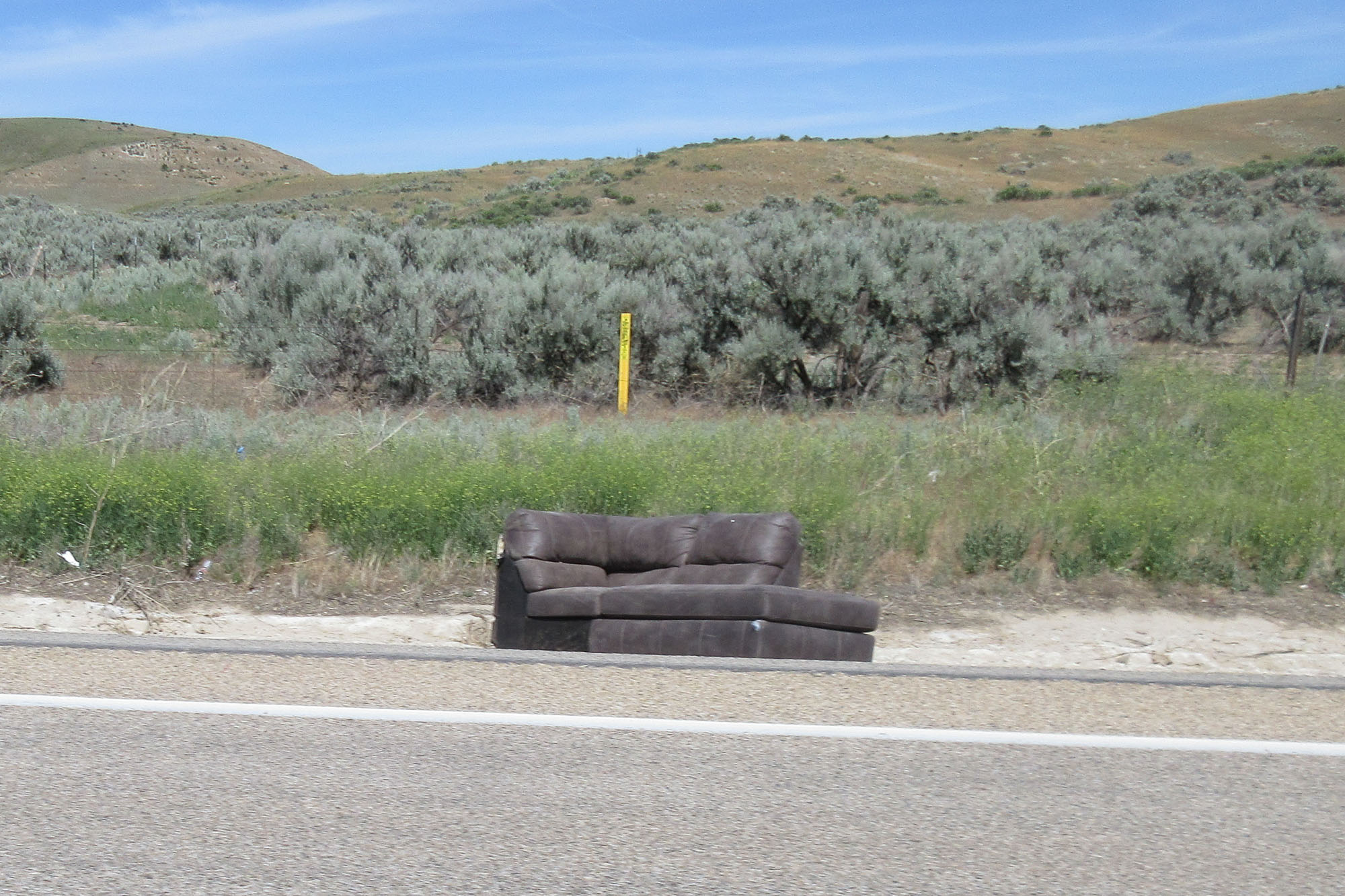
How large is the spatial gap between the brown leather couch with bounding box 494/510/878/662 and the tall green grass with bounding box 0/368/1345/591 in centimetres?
114

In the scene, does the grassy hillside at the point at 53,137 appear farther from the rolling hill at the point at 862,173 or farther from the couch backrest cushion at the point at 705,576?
the couch backrest cushion at the point at 705,576

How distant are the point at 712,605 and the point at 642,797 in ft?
8.90

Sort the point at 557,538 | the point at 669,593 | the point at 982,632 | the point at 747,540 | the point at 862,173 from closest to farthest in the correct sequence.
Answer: the point at 669,593
the point at 557,538
the point at 747,540
the point at 982,632
the point at 862,173

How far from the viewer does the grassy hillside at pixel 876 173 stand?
60.4 metres

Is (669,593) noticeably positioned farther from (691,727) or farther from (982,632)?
(982,632)

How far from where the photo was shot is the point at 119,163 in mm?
132750

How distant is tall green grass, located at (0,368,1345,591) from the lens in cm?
909

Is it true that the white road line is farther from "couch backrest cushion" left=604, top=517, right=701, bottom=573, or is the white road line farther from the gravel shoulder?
"couch backrest cushion" left=604, top=517, right=701, bottom=573

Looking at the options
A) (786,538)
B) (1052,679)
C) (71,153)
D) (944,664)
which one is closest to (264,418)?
(786,538)

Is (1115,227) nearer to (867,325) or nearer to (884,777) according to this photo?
(867,325)

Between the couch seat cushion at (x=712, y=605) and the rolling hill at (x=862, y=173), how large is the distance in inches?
1780

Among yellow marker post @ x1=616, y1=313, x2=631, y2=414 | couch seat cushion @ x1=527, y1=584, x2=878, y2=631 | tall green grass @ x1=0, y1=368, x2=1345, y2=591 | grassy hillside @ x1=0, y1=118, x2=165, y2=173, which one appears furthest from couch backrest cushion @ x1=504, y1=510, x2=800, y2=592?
grassy hillside @ x1=0, y1=118, x2=165, y2=173

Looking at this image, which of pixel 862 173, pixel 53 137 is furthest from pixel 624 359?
pixel 53 137

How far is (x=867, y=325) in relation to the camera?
17656 millimetres
